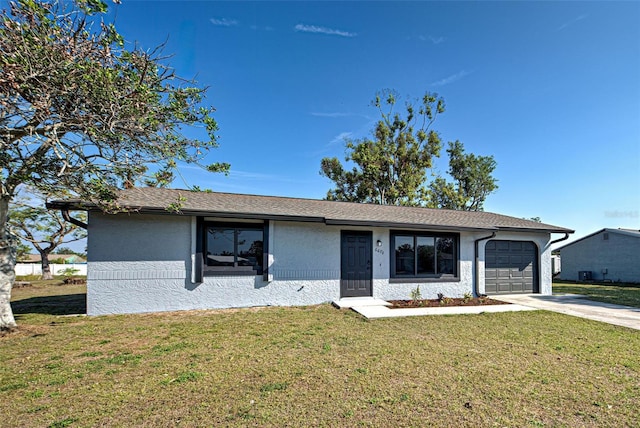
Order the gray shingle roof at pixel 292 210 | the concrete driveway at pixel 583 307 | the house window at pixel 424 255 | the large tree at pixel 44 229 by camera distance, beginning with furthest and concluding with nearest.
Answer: the large tree at pixel 44 229 < the house window at pixel 424 255 < the gray shingle roof at pixel 292 210 < the concrete driveway at pixel 583 307

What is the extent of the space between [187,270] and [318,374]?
5516 millimetres

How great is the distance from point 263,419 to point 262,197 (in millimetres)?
8659

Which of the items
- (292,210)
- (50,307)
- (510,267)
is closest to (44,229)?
(50,307)

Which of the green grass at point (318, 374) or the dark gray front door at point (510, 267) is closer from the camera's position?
the green grass at point (318, 374)

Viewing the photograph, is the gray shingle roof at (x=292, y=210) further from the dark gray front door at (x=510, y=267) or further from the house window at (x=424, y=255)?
the dark gray front door at (x=510, y=267)

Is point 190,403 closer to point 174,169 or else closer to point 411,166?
point 174,169

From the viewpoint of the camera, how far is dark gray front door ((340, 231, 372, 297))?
9.48 m

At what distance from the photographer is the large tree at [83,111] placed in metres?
4.26

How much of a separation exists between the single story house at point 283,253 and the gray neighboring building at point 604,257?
10987 mm

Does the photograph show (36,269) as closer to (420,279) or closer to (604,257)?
(420,279)

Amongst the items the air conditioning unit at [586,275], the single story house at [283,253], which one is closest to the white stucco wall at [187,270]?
the single story house at [283,253]

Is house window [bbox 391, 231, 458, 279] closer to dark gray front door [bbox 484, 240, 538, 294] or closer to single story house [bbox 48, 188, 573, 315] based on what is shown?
single story house [bbox 48, 188, 573, 315]

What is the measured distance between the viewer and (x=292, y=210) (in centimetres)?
934

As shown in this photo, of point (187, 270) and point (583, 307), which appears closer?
point (187, 270)
